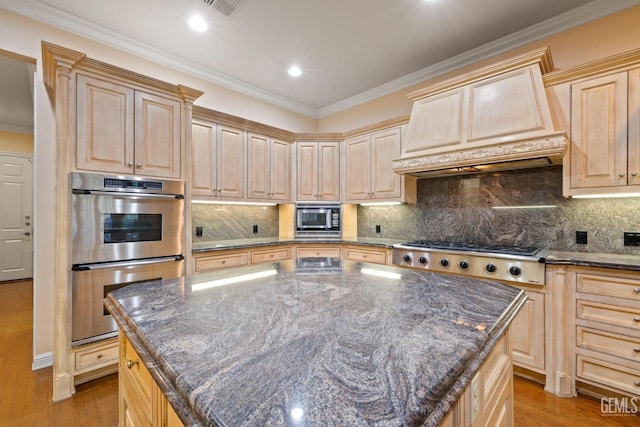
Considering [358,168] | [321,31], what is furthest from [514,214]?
[321,31]

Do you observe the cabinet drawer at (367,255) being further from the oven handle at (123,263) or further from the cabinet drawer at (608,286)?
the oven handle at (123,263)

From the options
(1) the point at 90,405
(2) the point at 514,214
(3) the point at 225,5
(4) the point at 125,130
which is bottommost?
(1) the point at 90,405

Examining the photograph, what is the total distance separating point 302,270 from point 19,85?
15.3 feet

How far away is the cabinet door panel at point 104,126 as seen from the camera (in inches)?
84.5

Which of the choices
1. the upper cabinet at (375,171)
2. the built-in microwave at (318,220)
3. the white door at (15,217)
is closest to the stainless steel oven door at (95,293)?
the built-in microwave at (318,220)

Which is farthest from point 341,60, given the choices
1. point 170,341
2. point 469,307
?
point 170,341

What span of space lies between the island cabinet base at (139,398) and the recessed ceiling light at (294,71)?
3153 millimetres

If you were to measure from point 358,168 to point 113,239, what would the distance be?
2778 millimetres

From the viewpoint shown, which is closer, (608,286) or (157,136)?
(608,286)

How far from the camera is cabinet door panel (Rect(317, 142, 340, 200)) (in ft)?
13.0

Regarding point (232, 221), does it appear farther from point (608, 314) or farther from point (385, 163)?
point (608, 314)

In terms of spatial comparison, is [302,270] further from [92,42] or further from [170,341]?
[92,42]

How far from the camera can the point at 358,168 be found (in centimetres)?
378

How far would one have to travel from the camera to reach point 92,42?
2.61 m
